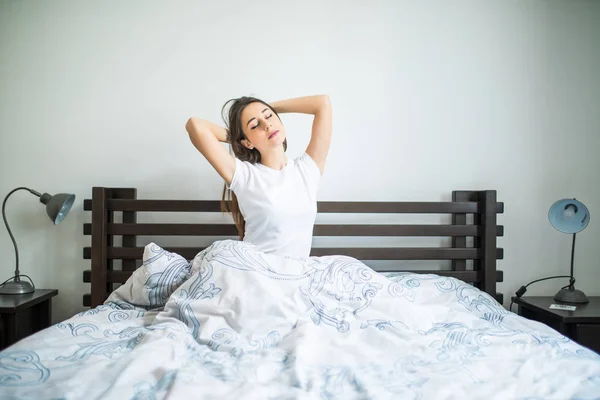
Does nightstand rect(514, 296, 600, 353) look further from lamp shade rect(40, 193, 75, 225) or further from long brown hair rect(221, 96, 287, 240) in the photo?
lamp shade rect(40, 193, 75, 225)

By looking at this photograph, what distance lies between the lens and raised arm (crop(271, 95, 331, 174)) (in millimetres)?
1760

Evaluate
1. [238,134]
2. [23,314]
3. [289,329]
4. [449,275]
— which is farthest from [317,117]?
[23,314]

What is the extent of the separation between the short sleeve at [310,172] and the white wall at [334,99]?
1.40 ft

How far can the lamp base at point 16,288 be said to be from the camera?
191cm

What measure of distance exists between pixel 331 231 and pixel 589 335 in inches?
44.2

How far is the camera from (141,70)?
2137 mm

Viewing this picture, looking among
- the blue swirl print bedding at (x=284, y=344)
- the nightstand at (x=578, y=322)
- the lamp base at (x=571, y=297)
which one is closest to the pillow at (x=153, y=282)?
the blue swirl print bedding at (x=284, y=344)

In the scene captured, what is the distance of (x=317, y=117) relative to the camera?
1.78m

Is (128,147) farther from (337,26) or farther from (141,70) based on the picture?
(337,26)

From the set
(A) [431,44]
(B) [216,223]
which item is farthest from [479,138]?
(B) [216,223]

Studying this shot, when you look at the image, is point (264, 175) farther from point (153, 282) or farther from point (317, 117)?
point (153, 282)

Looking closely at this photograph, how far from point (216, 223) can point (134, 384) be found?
1.26 metres

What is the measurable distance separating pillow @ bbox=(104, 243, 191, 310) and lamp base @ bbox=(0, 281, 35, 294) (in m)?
0.56

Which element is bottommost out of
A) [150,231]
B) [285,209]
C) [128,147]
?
[150,231]
